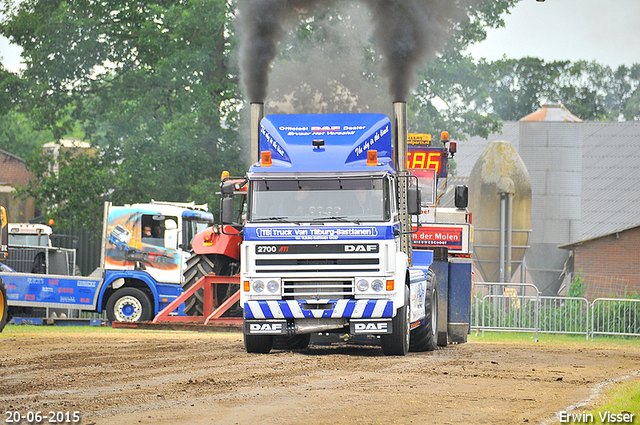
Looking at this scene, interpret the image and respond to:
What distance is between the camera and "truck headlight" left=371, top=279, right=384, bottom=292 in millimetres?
13250

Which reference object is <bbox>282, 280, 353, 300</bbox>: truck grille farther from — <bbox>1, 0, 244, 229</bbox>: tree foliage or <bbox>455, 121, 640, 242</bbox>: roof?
<bbox>455, 121, 640, 242</bbox>: roof

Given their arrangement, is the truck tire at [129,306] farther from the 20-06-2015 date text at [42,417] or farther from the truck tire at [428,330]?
the 20-06-2015 date text at [42,417]

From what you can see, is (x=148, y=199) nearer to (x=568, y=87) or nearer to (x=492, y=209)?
(x=492, y=209)

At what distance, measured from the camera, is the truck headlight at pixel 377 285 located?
13.2 m

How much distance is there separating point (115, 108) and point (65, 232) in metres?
5.14

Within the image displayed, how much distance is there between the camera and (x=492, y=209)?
3519 cm

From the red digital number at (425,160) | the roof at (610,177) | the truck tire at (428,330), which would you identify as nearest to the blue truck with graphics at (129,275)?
the red digital number at (425,160)

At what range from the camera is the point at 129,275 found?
23266 millimetres

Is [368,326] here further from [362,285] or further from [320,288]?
[320,288]

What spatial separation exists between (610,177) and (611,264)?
1690 cm

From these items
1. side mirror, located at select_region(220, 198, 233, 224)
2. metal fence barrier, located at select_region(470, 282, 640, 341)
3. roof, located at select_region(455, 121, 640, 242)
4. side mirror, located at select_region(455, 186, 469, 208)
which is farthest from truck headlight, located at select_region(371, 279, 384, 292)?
roof, located at select_region(455, 121, 640, 242)

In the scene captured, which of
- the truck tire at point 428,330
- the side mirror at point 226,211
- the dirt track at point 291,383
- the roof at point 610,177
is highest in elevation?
the roof at point 610,177

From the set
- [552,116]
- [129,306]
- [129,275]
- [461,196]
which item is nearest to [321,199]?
[461,196]

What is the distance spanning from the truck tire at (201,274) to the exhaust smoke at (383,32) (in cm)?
408
